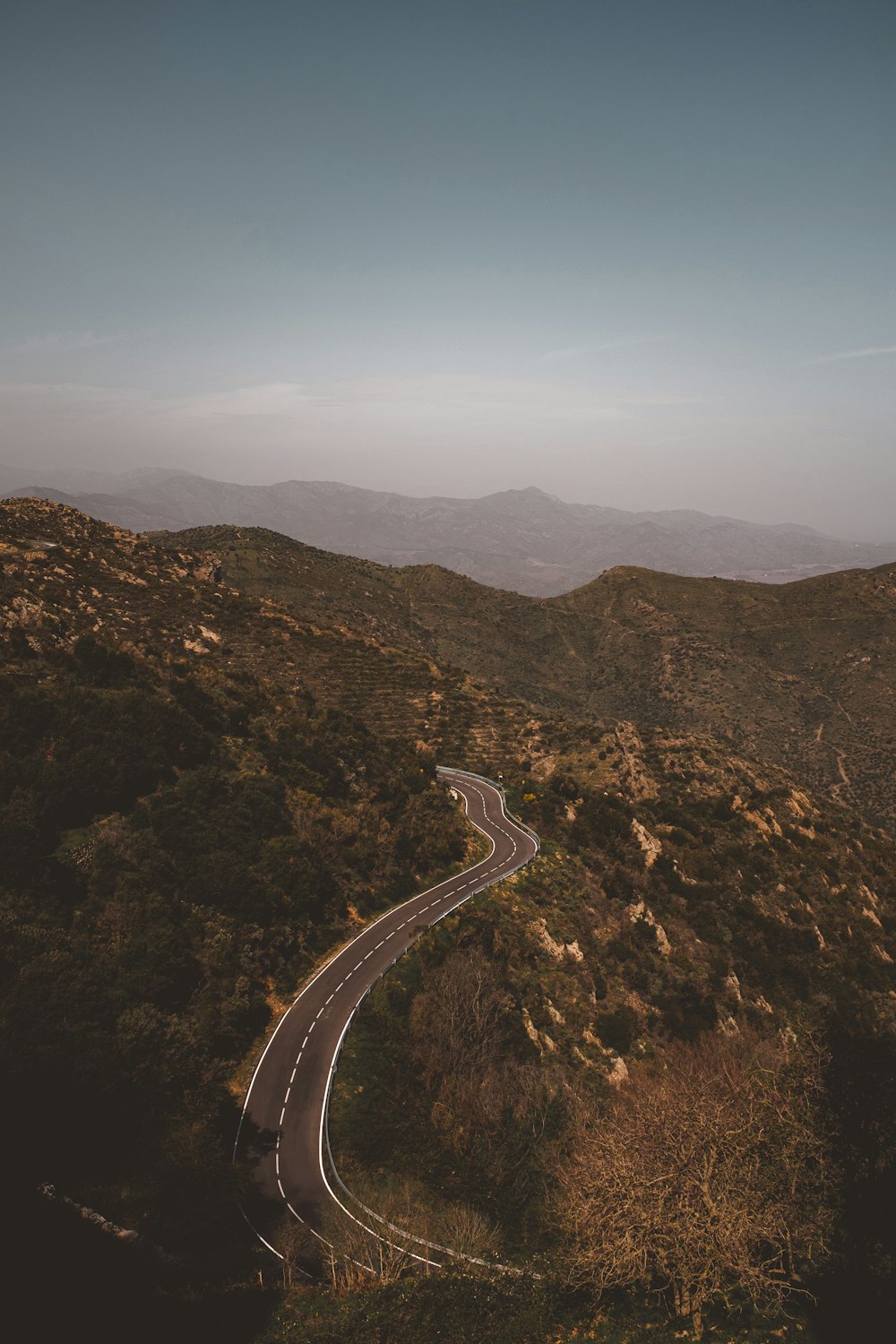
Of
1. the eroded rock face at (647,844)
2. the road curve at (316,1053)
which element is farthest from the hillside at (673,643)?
the road curve at (316,1053)

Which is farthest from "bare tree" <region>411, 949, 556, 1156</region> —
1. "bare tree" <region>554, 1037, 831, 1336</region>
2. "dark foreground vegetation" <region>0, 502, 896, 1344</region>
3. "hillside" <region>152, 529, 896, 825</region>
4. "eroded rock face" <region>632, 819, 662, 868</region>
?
"hillside" <region>152, 529, 896, 825</region>

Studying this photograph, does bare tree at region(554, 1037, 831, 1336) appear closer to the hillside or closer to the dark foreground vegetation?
the dark foreground vegetation

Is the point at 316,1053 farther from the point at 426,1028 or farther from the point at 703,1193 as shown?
the point at 703,1193

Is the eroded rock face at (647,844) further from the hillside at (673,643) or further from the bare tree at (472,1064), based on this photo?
the hillside at (673,643)

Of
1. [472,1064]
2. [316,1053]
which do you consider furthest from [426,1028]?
[316,1053]

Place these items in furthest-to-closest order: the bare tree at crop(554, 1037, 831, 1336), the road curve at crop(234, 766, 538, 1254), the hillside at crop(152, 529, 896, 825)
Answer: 1. the hillside at crop(152, 529, 896, 825)
2. the road curve at crop(234, 766, 538, 1254)
3. the bare tree at crop(554, 1037, 831, 1336)

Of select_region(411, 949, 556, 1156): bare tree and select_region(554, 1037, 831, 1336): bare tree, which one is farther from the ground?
select_region(554, 1037, 831, 1336): bare tree
